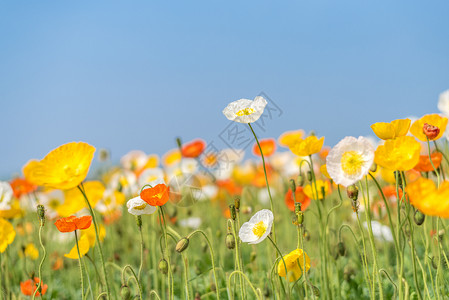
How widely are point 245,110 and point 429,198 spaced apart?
0.49m

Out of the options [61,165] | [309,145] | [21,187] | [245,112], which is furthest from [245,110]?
[21,187]

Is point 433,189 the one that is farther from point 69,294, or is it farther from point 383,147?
point 69,294

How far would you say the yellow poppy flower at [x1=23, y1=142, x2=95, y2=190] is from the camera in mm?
1150

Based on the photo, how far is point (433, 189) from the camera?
96 centimetres

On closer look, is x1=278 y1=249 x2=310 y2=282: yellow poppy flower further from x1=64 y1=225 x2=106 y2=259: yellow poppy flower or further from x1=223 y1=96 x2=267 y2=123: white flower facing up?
x1=64 y1=225 x2=106 y2=259: yellow poppy flower

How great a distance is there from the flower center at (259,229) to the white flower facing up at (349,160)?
205mm

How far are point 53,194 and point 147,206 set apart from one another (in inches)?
64.7

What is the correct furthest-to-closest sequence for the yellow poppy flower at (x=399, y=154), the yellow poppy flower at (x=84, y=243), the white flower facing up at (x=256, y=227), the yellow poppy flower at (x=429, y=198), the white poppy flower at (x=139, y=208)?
the yellow poppy flower at (x=84, y=243)
the white poppy flower at (x=139, y=208)
the white flower facing up at (x=256, y=227)
the yellow poppy flower at (x=399, y=154)
the yellow poppy flower at (x=429, y=198)

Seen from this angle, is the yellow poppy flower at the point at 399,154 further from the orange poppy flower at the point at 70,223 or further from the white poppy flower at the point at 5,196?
the white poppy flower at the point at 5,196

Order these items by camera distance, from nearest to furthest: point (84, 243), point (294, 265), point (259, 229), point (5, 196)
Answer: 1. point (259, 229)
2. point (294, 265)
3. point (84, 243)
4. point (5, 196)

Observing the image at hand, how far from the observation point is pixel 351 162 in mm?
1070

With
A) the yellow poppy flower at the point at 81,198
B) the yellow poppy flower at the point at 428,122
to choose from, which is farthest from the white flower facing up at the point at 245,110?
the yellow poppy flower at the point at 81,198

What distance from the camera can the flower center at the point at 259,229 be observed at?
1.13 metres

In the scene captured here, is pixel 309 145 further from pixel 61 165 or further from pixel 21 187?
pixel 21 187
